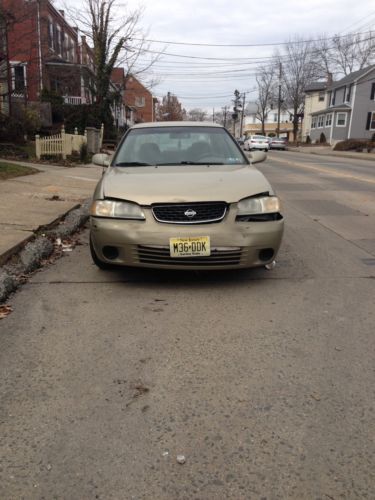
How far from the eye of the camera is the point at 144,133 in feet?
19.3

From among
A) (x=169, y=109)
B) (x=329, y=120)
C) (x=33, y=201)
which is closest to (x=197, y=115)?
(x=169, y=109)

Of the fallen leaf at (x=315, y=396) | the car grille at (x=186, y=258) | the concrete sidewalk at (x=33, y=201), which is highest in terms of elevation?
the car grille at (x=186, y=258)

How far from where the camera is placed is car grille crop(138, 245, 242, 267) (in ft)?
13.8

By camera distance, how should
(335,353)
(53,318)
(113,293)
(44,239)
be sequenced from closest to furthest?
(335,353)
(53,318)
(113,293)
(44,239)

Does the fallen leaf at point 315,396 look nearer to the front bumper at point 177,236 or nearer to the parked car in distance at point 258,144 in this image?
the front bumper at point 177,236

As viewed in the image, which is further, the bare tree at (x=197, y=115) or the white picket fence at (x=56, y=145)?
the bare tree at (x=197, y=115)

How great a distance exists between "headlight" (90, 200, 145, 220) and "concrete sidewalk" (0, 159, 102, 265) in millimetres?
1271

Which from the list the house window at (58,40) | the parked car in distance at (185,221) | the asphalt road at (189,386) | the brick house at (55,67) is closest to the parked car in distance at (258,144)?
the brick house at (55,67)

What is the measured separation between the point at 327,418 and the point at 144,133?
432 cm

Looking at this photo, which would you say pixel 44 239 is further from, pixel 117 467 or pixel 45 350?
pixel 117 467

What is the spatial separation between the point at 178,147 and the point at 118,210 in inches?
66.7

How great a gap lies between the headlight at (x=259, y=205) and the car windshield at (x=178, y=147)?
1.07 metres

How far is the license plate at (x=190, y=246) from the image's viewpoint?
162 inches

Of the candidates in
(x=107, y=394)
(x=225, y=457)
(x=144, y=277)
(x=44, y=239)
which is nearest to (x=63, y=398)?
(x=107, y=394)
